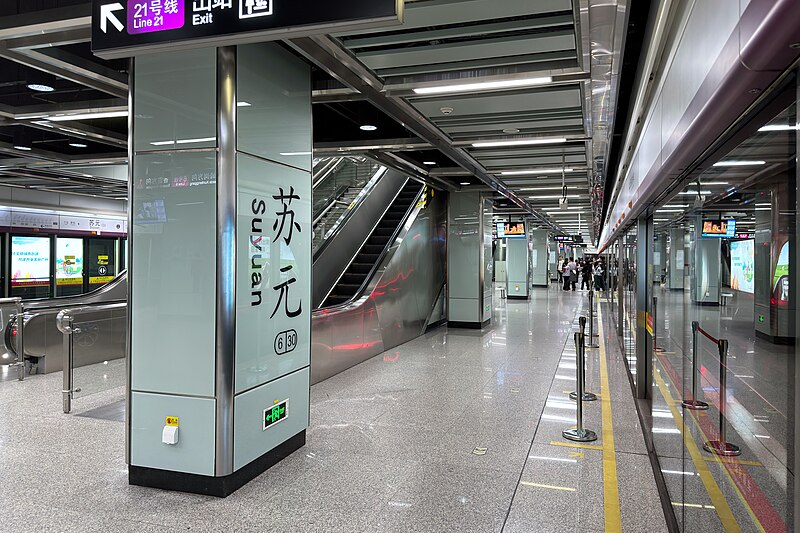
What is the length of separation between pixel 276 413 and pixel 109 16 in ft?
10.1

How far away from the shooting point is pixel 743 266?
6.51 feet

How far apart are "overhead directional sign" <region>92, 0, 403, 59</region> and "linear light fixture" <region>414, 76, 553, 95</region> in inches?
96.5

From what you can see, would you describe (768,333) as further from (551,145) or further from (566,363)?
(566,363)

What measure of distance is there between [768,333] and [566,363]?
7400 millimetres

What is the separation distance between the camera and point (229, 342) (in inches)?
156

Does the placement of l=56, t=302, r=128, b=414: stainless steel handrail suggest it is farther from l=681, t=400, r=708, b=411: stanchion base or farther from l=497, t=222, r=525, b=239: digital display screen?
l=497, t=222, r=525, b=239: digital display screen

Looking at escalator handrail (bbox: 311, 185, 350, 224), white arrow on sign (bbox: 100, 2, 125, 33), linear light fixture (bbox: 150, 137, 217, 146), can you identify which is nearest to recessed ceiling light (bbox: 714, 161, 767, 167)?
white arrow on sign (bbox: 100, 2, 125, 33)

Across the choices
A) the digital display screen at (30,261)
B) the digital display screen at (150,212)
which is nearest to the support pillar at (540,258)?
the digital display screen at (30,261)

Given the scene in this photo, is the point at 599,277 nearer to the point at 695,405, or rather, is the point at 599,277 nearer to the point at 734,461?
the point at 695,405

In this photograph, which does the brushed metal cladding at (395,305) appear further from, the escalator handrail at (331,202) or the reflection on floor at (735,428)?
the reflection on floor at (735,428)

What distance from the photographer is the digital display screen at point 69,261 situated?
47.3 ft

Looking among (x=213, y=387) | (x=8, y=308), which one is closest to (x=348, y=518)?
(x=213, y=387)

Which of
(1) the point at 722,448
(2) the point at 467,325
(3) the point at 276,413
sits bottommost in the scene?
(2) the point at 467,325

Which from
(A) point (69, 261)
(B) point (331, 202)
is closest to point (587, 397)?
(B) point (331, 202)
